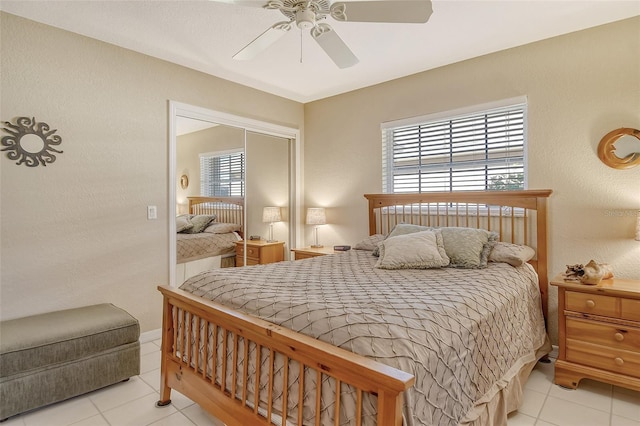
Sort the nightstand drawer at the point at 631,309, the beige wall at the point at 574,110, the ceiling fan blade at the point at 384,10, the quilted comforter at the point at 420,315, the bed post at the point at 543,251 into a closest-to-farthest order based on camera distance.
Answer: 1. the quilted comforter at the point at 420,315
2. the ceiling fan blade at the point at 384,10
3. the nightstand drawer at the point at 631,309
4. the beige wall at the point at 574,110
5. the bed post at the point at 543,251

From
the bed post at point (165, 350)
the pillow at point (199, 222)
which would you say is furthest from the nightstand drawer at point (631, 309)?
the pillow at point (199, 222)

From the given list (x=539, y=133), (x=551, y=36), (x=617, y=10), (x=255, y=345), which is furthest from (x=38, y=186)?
(x=617, y=10)

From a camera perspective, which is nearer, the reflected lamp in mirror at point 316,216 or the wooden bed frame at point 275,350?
the wooden bed frame at point 275,350

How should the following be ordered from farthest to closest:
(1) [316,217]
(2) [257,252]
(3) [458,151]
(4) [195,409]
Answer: (1) [316,217] → (2) [257,252] → (3) [458,151] → (4) [195,409]

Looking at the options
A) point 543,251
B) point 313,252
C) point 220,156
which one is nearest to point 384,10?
point 543,251

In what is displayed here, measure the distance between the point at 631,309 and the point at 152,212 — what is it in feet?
11.8

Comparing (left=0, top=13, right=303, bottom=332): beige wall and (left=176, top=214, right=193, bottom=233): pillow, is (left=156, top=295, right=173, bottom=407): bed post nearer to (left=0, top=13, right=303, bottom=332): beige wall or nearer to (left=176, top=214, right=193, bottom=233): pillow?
(left=0, top=13, right=303, bottom=332): beige wall

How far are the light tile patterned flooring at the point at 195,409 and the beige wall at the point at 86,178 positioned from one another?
0.82 metres

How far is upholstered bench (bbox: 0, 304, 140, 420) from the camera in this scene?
2.02 meters

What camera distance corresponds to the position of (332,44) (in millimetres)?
2201

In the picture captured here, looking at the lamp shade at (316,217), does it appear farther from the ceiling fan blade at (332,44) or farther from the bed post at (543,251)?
the bed post at (543,251)

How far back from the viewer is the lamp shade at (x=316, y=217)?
4234 mm

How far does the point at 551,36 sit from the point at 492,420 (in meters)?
2.84

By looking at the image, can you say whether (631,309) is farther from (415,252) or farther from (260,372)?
(260,372)
